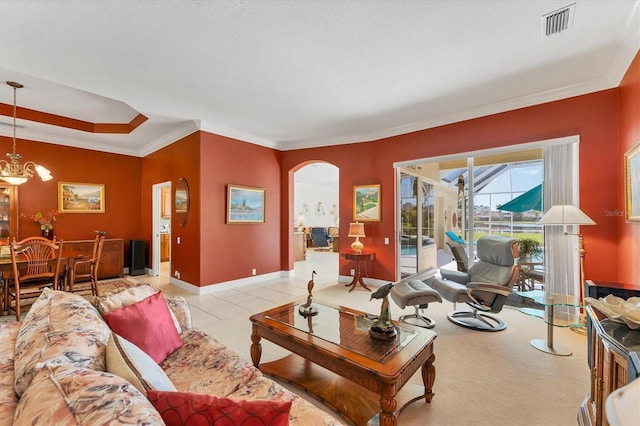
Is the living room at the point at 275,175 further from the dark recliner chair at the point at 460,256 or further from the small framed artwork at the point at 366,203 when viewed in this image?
the dark recliner chair at the point at 460,256

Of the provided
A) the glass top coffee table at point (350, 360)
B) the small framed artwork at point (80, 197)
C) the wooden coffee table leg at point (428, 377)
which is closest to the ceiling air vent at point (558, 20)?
the glass top coffee table at point (350, 360)

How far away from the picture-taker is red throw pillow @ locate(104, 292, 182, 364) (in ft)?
5.18

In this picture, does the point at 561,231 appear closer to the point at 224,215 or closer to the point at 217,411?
the point at 217,411

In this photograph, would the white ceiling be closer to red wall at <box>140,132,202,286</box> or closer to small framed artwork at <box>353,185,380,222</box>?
red wall at <box>140,132,202,286</box>

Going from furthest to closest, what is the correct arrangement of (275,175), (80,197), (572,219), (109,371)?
(275,175), (80,197), (572,219), (109,371)

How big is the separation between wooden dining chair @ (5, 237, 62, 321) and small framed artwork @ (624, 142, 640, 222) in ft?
21.1

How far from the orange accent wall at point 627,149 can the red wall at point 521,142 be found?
0.31ft

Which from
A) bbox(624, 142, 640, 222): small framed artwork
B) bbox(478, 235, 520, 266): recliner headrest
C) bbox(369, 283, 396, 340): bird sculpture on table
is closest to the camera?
bbox(369, 283, 396, 340): bird sculpture on table

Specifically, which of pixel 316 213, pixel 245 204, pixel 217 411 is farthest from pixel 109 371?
pixel 316 213

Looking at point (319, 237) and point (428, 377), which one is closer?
point (428, 377)

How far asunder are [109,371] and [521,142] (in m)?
4.67

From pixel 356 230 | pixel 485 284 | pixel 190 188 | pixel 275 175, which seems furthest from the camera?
pixel 275 175

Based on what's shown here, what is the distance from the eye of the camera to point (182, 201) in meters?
5.05

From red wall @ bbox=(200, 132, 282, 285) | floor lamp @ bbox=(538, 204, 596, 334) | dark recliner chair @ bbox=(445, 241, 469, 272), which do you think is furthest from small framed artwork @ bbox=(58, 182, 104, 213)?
floor lamp @ bbox=(538, 204, 596, 334)
